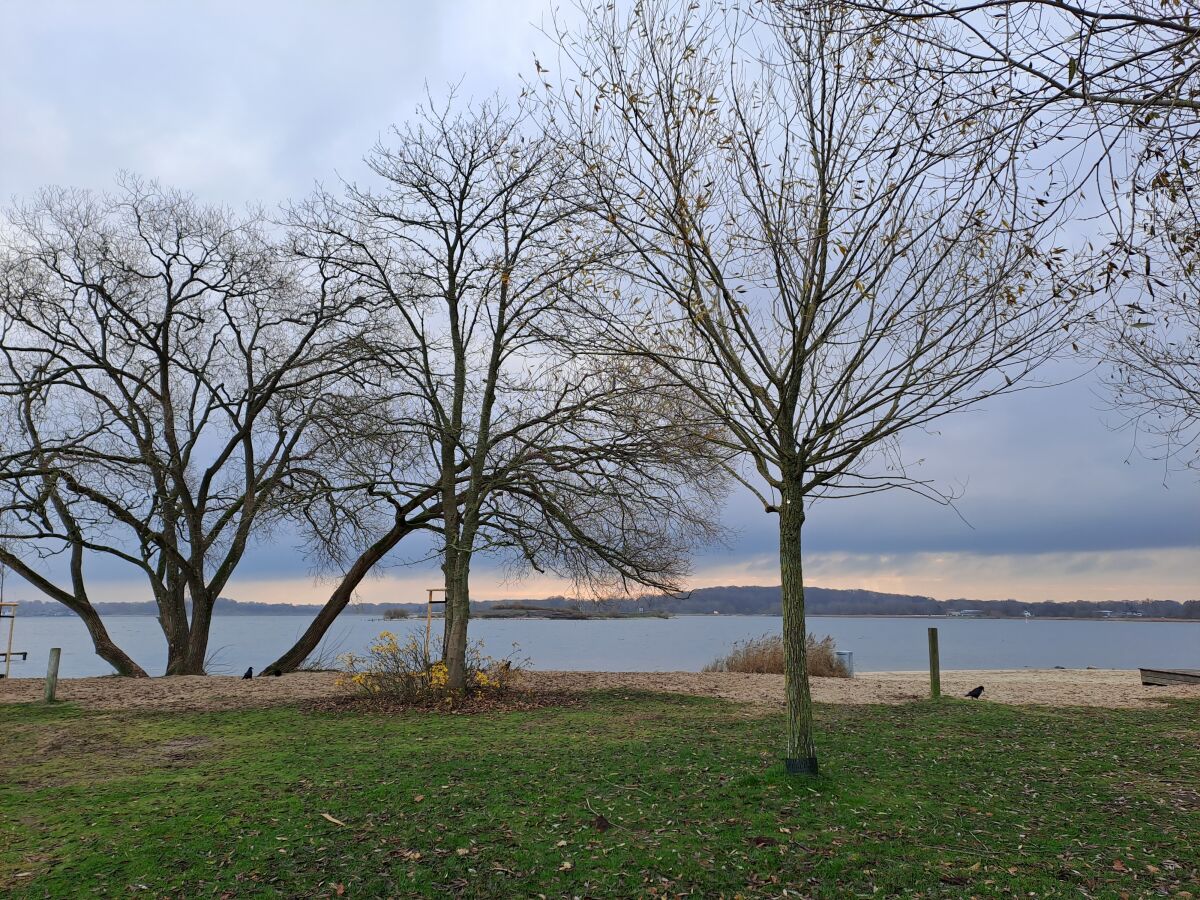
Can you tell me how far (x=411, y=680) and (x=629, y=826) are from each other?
7483 millimetres

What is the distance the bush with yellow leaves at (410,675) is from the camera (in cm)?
1258

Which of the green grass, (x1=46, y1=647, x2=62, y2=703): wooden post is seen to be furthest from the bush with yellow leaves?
(x1=46, y1=647, x2=62, y2=703): wooden post

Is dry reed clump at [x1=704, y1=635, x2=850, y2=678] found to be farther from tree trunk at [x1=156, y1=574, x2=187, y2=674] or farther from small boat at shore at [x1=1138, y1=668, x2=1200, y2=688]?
tree trunk at [x1=156, y1=574, x2=187, y2=674]

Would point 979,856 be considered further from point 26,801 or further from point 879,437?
point 26,801

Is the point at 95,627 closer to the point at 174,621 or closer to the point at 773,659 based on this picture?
the point at 174,621

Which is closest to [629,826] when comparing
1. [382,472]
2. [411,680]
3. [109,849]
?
[109,849]

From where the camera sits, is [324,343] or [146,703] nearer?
[146,703]

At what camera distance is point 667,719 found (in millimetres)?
10734

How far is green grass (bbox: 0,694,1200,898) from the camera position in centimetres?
509

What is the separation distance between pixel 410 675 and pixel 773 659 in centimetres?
907

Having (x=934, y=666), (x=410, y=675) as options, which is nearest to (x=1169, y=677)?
(x=934, y=666)

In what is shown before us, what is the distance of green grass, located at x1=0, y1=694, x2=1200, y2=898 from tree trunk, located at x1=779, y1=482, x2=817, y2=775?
0.97 feet

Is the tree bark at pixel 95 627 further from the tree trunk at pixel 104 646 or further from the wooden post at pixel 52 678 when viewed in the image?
the wooden post at pixel 52 678

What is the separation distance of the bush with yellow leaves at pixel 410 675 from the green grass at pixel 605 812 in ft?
8.29
